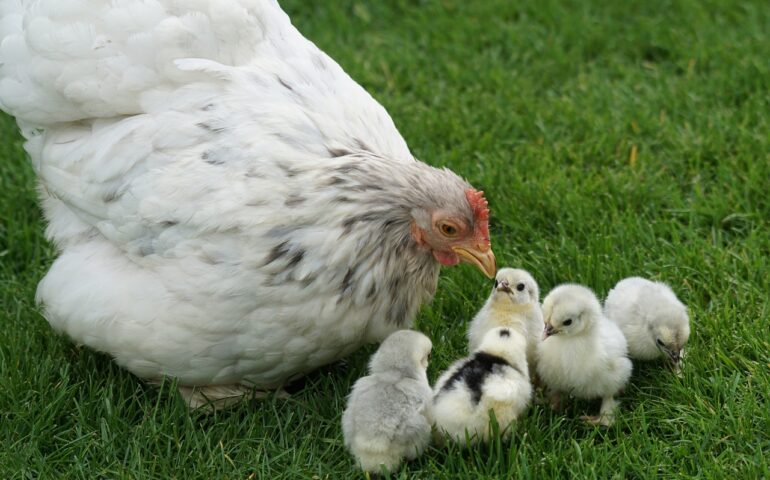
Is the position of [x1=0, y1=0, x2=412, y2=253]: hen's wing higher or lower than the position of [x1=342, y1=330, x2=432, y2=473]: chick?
higher

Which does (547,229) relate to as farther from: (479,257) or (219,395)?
(219,395)

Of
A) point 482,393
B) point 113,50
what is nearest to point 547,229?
point 482,393

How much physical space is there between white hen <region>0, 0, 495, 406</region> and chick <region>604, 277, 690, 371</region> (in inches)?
24.8

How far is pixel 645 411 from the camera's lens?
3729mm

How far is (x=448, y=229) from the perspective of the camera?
361 centimetres

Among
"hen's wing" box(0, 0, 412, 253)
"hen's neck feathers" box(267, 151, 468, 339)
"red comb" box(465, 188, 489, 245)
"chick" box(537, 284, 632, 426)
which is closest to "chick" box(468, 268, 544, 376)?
"chick" box(537, 284, 632, 426)

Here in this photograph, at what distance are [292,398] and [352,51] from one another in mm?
3117

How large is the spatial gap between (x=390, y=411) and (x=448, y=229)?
0.66m

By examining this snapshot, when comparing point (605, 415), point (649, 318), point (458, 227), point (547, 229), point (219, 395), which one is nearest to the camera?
point (458, 227)

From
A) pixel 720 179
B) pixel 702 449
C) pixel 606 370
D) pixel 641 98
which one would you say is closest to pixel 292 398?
pixel 606 370

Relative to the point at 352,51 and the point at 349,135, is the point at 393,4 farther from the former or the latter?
the point at 349,135

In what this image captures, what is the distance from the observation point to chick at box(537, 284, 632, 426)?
12.0 feet

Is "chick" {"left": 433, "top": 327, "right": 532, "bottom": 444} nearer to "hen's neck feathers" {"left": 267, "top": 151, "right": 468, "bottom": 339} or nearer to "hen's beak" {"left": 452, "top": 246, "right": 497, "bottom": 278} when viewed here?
"hen's beak" {"left": 452, "top": 246, "right": 497, "bottom": 278}

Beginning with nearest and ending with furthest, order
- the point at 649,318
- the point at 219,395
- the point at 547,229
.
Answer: the point at 649,318, the point at 219,395, the point at 547,229
